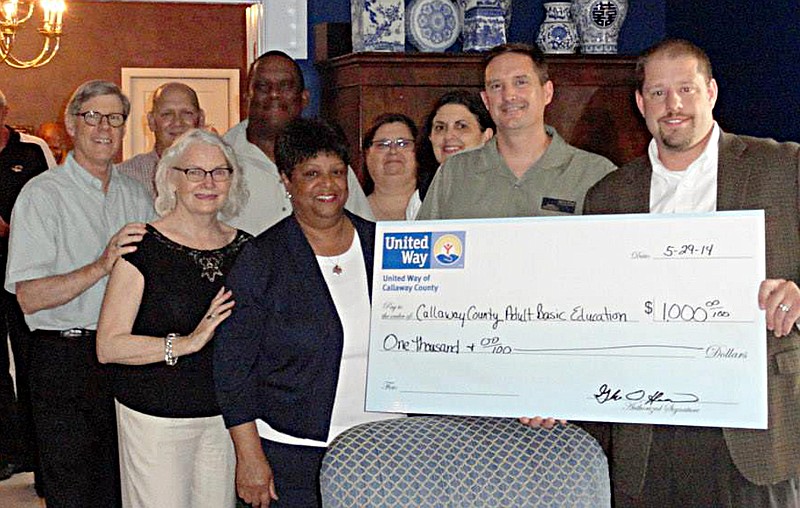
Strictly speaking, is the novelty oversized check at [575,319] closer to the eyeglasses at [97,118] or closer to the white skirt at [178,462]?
the white skirt at [178,462]

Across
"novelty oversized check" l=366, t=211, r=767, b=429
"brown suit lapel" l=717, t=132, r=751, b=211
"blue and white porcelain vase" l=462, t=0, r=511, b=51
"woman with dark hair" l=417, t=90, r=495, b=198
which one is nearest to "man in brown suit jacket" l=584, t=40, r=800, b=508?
"brown suit lapel" l=717, t=132, r=751, b=211

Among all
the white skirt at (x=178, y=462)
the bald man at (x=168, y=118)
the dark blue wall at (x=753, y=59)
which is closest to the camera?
the white skirt at (x=178, y=462)

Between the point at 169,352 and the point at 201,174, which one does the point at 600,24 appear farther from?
the point at 169,352

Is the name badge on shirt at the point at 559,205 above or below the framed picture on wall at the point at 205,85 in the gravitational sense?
below

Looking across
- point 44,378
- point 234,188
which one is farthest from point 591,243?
point 44,378

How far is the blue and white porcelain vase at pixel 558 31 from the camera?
4.62 m

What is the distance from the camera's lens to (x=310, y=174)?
258 centimetres

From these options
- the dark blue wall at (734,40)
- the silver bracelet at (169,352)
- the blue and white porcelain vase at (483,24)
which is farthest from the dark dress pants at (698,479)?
the blue and white porcelain vase at (483,24)

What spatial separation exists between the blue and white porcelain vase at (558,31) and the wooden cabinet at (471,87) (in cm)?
11

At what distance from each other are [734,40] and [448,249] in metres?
2.56

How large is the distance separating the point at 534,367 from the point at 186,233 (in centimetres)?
99

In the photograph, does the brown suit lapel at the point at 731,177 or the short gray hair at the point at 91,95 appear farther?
the short gray hair at the point at 91,95

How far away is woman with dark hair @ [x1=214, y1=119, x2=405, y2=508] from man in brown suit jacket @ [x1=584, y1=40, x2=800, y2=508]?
64cm

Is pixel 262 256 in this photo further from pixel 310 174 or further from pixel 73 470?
pixel 73 470
